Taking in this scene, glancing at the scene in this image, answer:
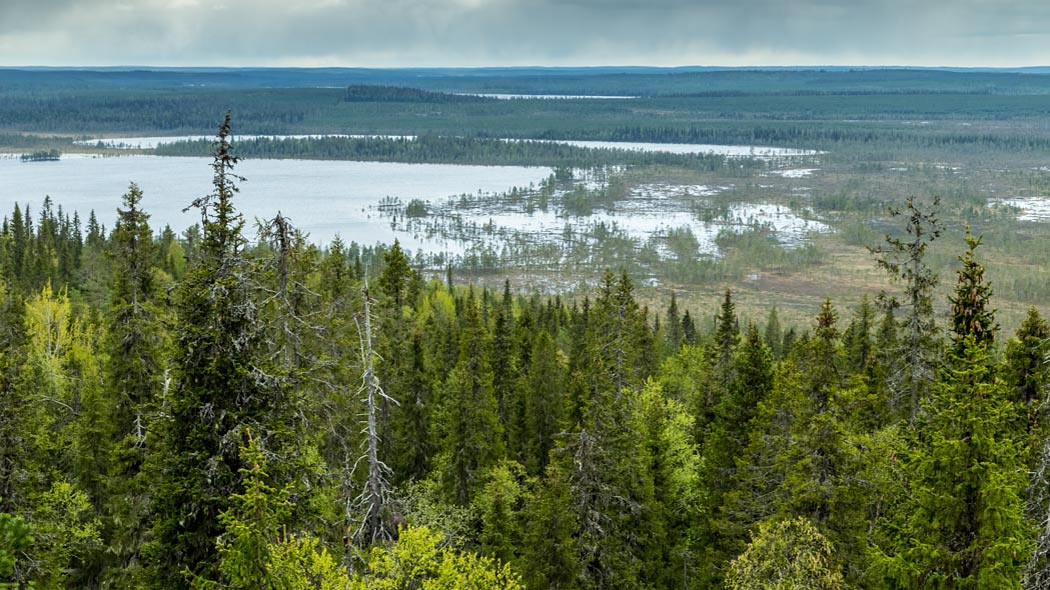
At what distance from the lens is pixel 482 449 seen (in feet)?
148

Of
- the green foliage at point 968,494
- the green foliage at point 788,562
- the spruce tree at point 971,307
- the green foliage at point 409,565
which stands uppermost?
the spruce tree at point 971,307

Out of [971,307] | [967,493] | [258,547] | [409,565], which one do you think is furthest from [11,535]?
[971,307]

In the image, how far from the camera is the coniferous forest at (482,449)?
1942 cm

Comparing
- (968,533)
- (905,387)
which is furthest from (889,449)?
(968,533)

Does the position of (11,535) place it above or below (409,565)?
above

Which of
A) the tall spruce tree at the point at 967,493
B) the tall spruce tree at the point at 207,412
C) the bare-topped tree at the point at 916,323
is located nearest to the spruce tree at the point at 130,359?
the tall spruce tree at the point at 207,412

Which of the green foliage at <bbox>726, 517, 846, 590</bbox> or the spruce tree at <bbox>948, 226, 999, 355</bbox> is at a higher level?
the spruce tree at <bbox>948, 226, 999, 355</bbox>

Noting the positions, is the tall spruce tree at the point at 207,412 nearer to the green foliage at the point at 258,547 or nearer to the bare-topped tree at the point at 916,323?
the green foliage at the point at 258,547

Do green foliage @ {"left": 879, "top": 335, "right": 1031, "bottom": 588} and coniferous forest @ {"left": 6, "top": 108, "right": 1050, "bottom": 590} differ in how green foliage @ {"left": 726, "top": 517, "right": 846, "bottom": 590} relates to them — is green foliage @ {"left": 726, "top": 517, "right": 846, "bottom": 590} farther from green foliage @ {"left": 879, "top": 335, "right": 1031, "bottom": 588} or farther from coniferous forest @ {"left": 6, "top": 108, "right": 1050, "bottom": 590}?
green foliage @ {"left": 879, "top": 335, "right": 1031, "bottom": 588}

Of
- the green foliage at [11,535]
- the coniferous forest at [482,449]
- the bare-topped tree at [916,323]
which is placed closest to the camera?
the green foliage at [11,535]

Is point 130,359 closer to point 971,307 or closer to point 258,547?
point 258,547

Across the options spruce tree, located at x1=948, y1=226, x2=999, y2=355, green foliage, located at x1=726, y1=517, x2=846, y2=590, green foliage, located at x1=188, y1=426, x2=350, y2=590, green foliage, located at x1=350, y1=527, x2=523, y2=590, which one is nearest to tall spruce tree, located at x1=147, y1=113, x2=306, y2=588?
green foliage, located at x1=188, y1=426, x2=350, y2=590

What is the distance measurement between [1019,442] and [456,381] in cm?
3106

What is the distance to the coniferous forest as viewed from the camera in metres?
19.4
